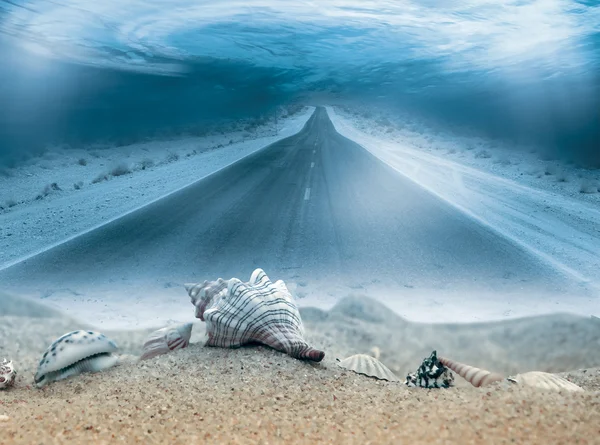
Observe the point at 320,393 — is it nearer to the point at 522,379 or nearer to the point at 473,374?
the point at 473,374

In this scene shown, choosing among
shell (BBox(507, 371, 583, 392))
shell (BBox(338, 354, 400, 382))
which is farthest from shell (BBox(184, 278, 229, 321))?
shell (BBox(507, 371, 583, 392))

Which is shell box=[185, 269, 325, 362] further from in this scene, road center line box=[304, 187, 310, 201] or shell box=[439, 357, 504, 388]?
road center line box=[304, 187, 310, 201]

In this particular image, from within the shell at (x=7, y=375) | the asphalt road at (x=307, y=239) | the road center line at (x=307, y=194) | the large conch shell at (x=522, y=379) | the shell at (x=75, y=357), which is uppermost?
the road center line at (x=307, y=194)

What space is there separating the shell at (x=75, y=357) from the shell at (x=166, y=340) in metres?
0.16

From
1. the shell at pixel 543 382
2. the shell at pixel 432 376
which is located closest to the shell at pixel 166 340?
the shell at pixel 432 376

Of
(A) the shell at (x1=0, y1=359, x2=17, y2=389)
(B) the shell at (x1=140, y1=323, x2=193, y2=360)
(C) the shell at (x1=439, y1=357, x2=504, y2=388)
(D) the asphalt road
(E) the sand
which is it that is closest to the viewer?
(E) the sand

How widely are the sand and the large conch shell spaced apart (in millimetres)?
76

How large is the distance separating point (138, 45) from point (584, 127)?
3052mm

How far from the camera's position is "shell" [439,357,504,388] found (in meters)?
2.09

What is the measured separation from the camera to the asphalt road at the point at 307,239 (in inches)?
109

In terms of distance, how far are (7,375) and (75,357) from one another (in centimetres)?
31

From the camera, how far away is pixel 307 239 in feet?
9.75

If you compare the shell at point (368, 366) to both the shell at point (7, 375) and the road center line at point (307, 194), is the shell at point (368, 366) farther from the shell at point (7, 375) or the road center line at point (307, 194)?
the shell at point (7, 375)

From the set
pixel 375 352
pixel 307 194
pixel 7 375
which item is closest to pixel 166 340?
pixel 7 375
